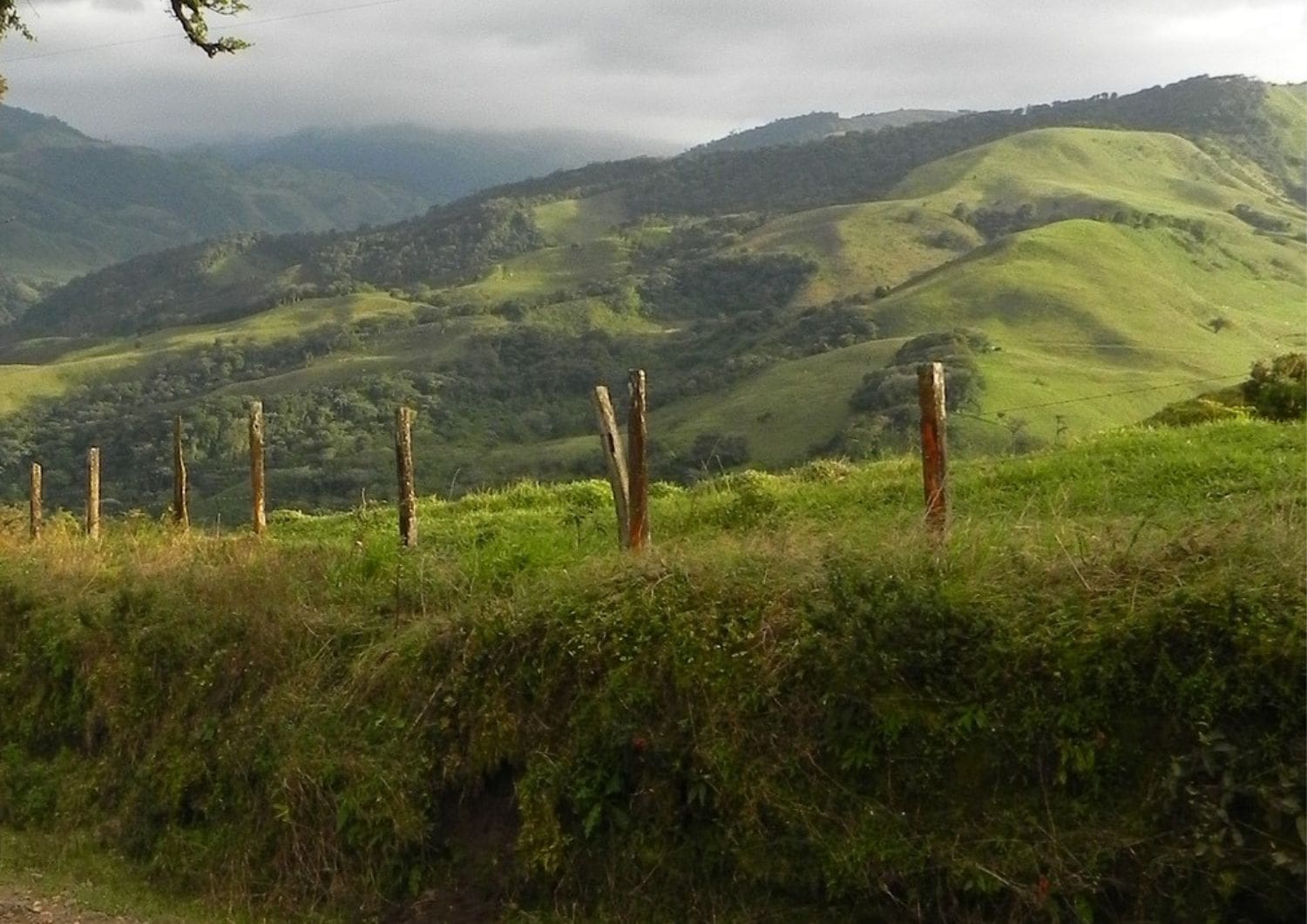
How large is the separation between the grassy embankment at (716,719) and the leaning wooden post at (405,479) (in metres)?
0.22

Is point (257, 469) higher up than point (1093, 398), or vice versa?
point (1093, 398)

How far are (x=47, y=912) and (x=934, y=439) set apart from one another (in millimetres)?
6949

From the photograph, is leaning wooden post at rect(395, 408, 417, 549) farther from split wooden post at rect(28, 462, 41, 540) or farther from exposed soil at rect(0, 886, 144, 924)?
split wooden post at rect(28, 462, 41, 540)

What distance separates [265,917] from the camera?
839 centimetres

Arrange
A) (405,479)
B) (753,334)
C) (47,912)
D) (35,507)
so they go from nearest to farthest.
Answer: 1. (47,912)
2. (405,479)
3. (35,507)
4. (753,334)

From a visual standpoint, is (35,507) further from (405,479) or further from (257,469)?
(405,479)

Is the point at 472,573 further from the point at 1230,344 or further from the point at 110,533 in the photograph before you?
the point at 1230,344

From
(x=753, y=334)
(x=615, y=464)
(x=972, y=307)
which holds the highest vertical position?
(x=972, y=307)

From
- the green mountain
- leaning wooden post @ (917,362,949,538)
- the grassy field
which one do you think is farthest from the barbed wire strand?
leaning wooden post @ (917,362,949,538)

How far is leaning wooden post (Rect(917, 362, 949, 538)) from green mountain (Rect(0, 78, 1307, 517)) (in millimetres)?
16309

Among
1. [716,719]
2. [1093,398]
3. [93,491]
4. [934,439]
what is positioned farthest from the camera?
[1093,398]

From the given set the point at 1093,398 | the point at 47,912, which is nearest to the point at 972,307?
the point at 1093,398

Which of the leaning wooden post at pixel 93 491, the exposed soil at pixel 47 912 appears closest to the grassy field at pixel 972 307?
the leaning wooden post at pixel 93 491

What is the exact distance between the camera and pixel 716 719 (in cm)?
744
